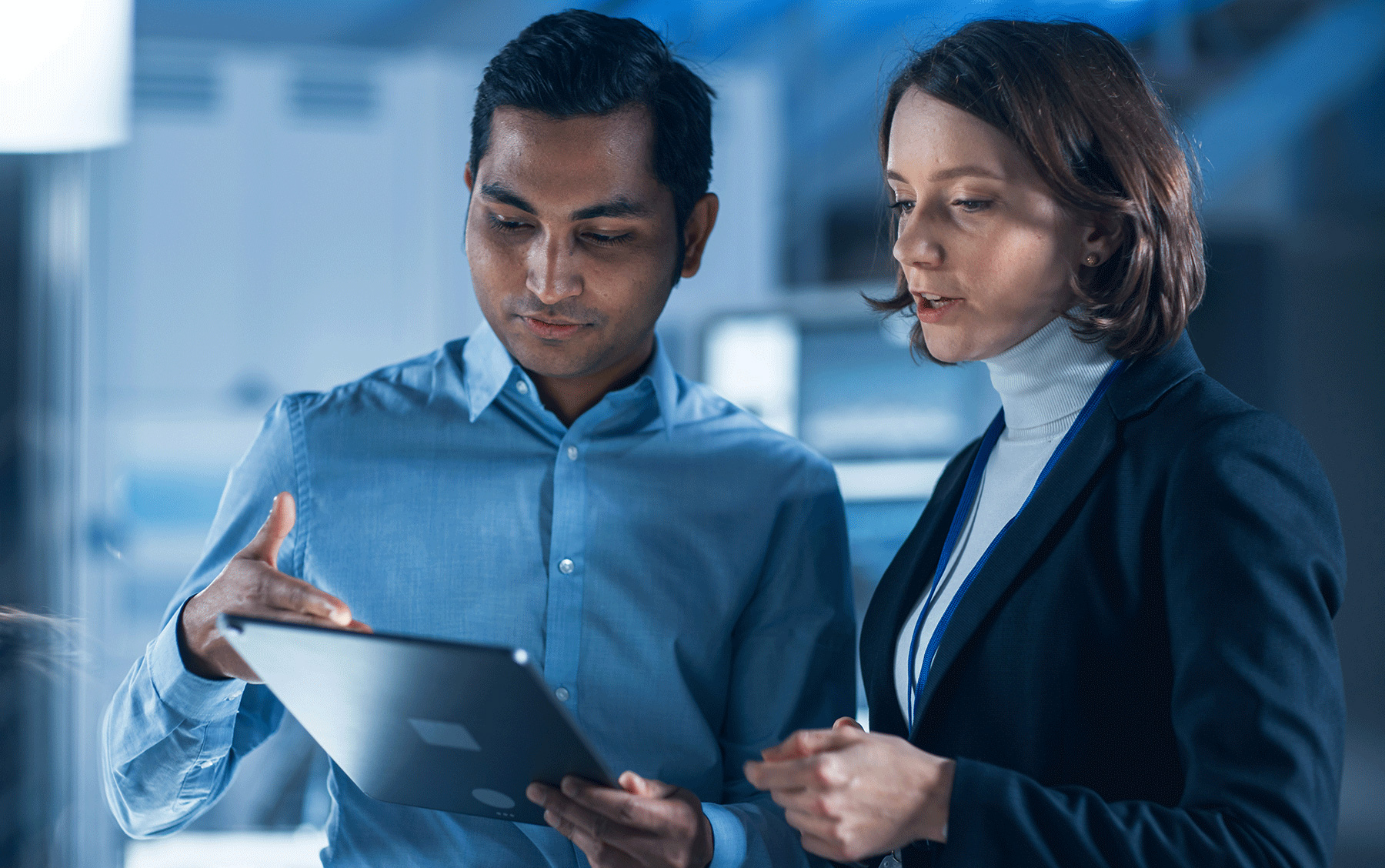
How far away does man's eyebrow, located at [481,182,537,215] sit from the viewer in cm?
118

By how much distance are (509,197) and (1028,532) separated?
0.64 metres

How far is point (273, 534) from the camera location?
1.01 meters

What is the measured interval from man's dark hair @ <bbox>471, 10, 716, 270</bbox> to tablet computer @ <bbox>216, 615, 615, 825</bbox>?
63 cm

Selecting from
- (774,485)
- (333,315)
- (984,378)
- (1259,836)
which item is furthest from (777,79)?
(1259,836)

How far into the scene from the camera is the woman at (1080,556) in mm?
797

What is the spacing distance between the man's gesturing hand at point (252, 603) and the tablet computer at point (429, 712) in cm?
6

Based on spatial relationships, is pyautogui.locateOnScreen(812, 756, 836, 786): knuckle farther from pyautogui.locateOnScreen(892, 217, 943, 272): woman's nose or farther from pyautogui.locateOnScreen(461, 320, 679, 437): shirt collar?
pyautogui.locateOnScreen(461, 320, 679, 437): shirt collar

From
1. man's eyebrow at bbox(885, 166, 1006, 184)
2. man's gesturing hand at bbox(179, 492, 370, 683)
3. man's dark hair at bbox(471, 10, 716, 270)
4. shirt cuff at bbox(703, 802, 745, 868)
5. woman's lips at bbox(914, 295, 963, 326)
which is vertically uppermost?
man's dark hair at bbox(471, 10, 716, 270)

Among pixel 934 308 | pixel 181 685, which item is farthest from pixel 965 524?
pixel 181 685

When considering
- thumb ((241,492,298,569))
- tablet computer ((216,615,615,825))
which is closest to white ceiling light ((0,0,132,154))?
thumb ((241,492,298,569))

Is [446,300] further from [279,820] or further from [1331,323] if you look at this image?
[1331,323]

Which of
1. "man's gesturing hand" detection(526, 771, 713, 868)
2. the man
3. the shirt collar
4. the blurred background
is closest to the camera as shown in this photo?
"man's gesturing hand" detection(526, 771, 713, 868)

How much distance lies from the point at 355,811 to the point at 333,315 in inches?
77.1

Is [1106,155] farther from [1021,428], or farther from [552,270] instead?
[552,270]
